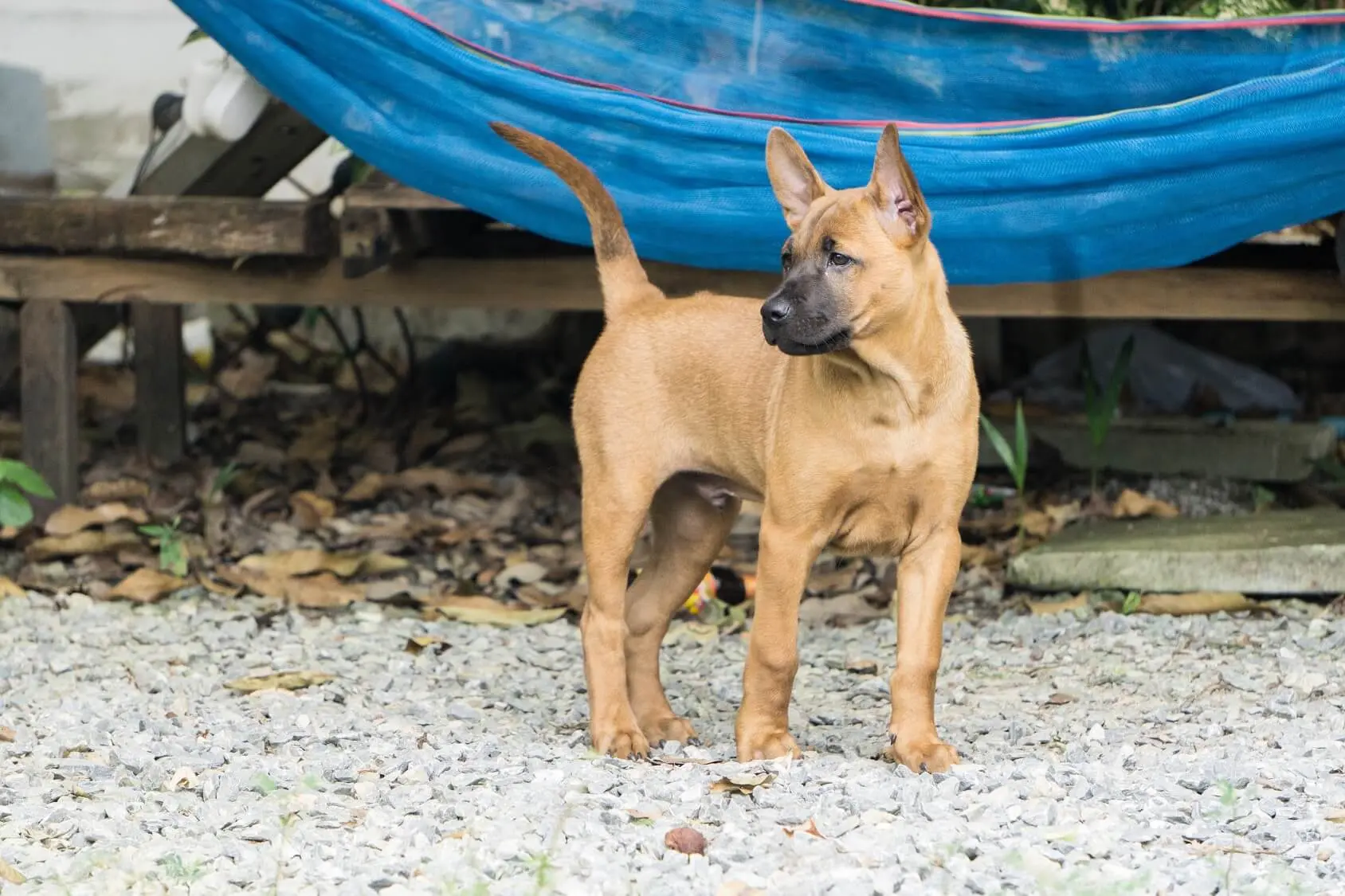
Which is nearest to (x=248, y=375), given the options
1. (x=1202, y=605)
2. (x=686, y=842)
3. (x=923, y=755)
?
(x=1202, y=605)

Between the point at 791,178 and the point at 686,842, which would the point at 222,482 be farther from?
the point at 686,842

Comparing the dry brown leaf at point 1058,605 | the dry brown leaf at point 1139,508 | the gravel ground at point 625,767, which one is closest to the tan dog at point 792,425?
the gravel ground at point 625,767

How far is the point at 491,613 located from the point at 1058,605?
1.58 meters

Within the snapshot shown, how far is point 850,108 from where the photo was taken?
423 cm

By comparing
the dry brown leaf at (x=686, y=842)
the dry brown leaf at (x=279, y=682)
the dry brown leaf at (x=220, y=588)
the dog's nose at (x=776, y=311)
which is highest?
the dog's nose at (x=776, y=311)

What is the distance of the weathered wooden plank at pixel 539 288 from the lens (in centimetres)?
498

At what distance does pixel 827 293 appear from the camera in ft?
10.2

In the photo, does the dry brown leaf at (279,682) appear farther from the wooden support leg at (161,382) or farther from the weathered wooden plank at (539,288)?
the wooden support leg at (161,382)

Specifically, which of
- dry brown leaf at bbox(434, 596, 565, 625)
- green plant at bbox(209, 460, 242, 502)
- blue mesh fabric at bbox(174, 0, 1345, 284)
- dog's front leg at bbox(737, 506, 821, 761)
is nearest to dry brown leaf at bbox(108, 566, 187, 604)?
green plant at bbox(209, 460, 242, 502)

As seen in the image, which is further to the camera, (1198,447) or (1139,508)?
(1198,447)

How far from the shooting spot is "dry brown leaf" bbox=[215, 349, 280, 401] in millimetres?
7523

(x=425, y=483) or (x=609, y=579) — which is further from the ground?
(x=609, y=579)

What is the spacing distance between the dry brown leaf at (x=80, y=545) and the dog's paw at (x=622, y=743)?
2373 millimetres

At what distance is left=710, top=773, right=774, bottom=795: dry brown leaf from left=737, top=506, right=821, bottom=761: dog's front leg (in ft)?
0.82
